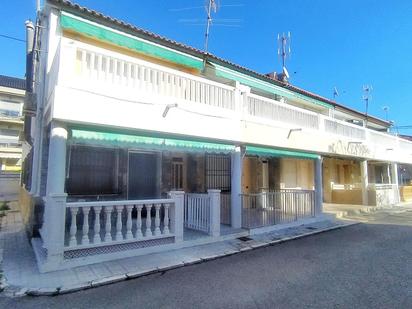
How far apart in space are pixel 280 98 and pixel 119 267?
45.0 feet

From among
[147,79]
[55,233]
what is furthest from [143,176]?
[55,233]

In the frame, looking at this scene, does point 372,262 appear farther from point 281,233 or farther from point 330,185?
point 330,185

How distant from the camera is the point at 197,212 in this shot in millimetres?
10492

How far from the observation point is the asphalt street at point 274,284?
511 centimetres

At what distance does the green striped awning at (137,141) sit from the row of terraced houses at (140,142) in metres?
0.04

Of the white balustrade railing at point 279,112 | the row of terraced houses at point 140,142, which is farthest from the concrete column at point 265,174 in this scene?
the white balustrade railing at point 279,112

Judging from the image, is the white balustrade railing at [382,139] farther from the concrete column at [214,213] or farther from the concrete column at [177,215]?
the concrete column at [177,215]

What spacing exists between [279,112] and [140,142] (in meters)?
7.60

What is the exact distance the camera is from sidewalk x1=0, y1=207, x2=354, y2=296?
224 inches

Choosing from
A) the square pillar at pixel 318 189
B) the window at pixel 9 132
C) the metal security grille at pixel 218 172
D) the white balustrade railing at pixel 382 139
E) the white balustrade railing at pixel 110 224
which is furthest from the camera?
the window at pixel 9 132

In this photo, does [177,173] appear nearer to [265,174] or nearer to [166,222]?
[166,222]

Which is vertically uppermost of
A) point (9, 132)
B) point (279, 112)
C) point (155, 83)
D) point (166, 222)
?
point (9, 132)

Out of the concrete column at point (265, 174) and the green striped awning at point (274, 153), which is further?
the concrete column at point (265, 174)

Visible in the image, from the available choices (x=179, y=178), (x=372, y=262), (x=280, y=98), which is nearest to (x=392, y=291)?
(x=372, y=262)
